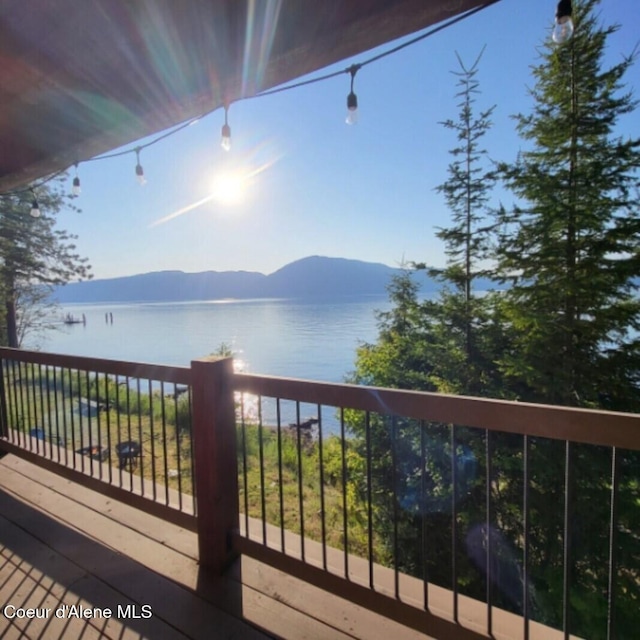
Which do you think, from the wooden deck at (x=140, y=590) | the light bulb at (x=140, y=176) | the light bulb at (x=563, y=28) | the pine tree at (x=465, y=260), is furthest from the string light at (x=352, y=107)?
the pine tree at (x=465, y=260)

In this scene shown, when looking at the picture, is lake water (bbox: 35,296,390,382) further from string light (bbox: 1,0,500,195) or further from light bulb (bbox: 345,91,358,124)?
light bulb (bbox: 345,91,358,124)

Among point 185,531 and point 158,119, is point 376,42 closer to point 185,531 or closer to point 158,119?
point 158,119

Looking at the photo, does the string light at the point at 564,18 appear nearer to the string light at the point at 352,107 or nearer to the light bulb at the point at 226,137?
the string light at the point at 352,107

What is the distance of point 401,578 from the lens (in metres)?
1.71

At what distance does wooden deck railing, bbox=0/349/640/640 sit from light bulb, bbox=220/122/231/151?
4.58 ft

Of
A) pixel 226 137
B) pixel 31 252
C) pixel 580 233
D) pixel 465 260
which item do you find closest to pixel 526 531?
pixel 226 137

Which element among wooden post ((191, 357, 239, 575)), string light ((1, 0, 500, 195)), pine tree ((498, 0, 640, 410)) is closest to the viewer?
string light ((1, 0, 500, 195))

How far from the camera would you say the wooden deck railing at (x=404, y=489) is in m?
1.32

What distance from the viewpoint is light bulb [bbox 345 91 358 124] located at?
2.03 metres

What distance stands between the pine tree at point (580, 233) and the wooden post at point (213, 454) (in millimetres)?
5451

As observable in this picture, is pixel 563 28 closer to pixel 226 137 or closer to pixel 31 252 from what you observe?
pixel 226 137

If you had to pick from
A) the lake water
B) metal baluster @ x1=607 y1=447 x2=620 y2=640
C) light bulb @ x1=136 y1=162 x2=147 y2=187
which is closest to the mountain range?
the lake water

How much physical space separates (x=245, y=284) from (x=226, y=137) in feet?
223

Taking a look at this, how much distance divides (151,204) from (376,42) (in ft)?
37.2
